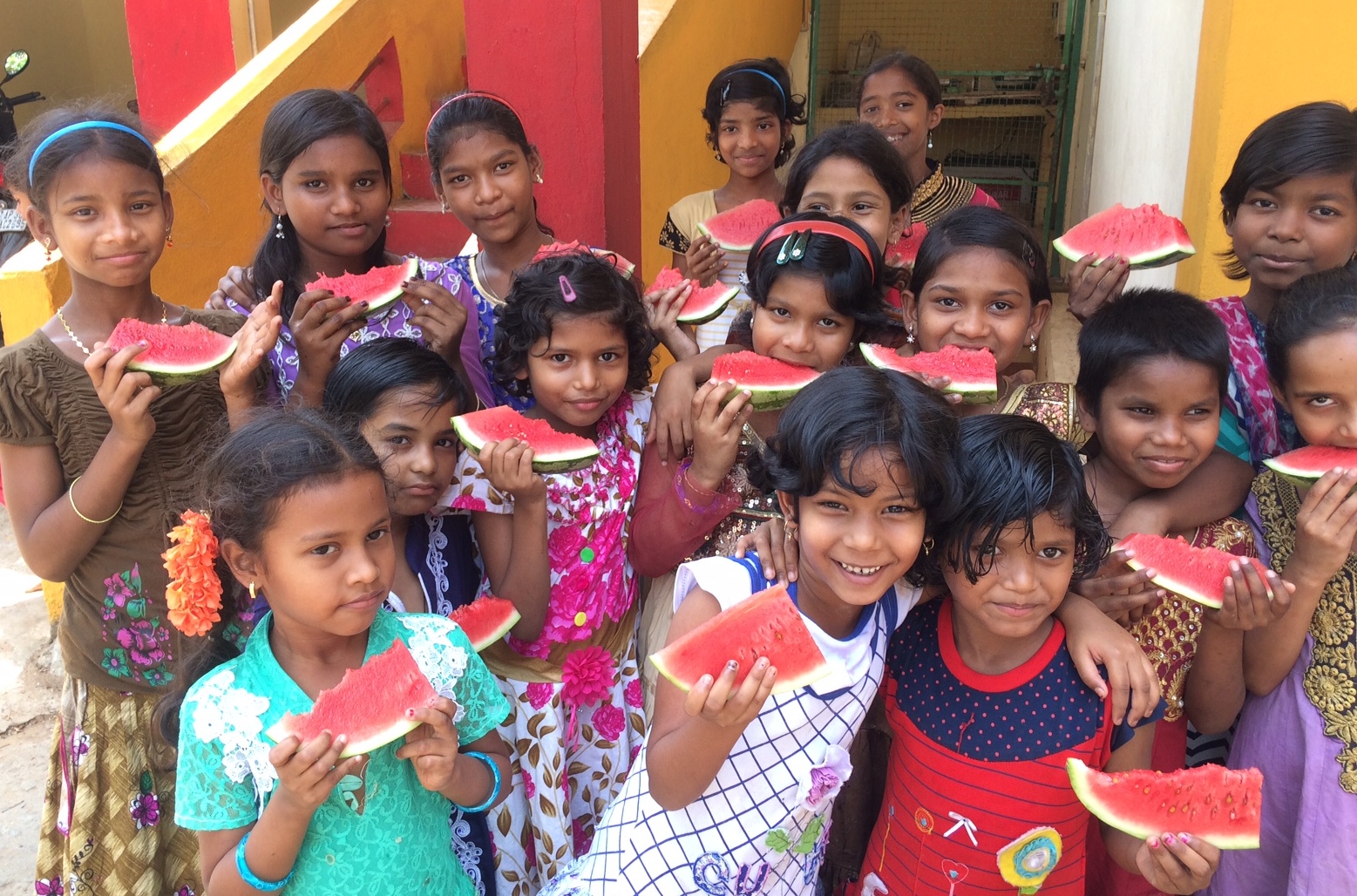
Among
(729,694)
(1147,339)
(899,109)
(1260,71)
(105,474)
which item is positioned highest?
(1260,71)

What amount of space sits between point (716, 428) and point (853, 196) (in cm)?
127

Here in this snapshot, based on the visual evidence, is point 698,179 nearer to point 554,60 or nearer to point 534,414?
point 554,60

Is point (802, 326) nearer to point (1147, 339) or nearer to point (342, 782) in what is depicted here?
point (1147, 339)

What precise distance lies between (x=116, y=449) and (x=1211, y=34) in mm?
4311

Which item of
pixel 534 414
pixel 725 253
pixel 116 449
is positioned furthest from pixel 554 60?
pixel 116 449

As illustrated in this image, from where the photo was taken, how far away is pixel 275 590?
83.5 inches

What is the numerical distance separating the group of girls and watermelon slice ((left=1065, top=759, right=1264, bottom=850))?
0.23ft

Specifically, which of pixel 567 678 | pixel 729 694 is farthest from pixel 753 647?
pixel 567 678

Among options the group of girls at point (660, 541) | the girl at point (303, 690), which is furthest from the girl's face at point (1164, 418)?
the girl at point (303, 690)

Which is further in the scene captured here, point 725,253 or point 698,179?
point 698,179

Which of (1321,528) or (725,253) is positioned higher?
(725,253)

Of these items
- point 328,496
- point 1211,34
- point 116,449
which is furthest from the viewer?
point 1211,34

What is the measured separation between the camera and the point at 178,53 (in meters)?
6.49

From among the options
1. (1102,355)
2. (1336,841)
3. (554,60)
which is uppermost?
(554,60)
